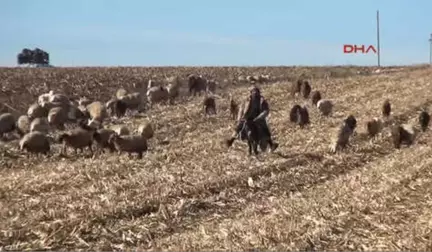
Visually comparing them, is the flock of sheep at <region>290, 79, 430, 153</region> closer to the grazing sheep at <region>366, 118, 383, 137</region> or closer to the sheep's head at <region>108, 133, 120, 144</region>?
the grazing sheep at <region>366, 118, 383, 137</region>

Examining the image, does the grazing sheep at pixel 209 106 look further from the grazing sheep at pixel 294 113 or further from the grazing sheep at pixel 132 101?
the grazing sheep at pixel 294 113

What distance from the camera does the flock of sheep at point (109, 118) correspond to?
19906 millimetres

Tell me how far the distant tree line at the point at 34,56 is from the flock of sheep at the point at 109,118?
101 ft

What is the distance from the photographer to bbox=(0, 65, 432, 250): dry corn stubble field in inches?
368

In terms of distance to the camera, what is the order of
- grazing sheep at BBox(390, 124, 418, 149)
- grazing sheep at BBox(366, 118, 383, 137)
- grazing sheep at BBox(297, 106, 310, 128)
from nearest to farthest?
grazing sheep at BBox(390, 124, 418, 149) < grazing sheep at BBox(366, 118, 383, 137) < grazing sheep at BBox(297, 106, 310, 128)

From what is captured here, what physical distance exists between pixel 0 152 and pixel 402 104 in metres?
15.7

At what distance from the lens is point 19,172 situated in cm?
1734

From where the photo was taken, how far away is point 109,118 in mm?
28156

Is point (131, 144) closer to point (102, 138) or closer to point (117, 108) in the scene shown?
point (102, 138)

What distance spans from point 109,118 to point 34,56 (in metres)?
39.2

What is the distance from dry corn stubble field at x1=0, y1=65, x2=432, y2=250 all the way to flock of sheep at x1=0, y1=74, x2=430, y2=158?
1.61 feet

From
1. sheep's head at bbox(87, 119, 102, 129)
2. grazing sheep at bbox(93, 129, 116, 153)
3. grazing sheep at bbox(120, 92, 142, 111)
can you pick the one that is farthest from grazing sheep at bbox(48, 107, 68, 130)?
grazing sheep at bbox(93, 129, 116, 153)

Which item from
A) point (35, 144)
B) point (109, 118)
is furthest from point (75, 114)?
point (35, 144)

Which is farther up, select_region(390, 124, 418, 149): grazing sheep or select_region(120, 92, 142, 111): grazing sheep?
select_region(120, 92, 142, 111): grazing sheep
